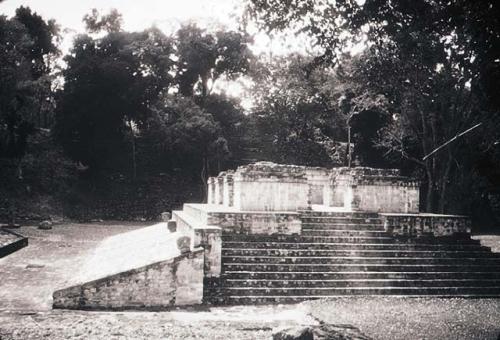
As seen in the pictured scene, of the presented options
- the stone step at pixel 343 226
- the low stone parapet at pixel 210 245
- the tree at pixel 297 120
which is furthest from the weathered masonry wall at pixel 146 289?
the tree at pixel 297 120

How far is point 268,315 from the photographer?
7.90 metres

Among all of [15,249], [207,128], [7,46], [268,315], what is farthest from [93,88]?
[268,315]

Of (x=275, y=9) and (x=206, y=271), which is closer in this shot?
(x=275, y=9)

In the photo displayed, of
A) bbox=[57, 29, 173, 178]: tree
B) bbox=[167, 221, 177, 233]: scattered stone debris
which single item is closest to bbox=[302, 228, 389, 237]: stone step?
bbox=[167, 221, 177, 233]: scattered stone debris

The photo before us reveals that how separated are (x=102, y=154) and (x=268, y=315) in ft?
70.2

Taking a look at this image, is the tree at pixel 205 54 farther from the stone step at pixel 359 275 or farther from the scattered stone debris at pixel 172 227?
the stone step at pixel 359 275

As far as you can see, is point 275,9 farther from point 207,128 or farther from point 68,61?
point 68,61

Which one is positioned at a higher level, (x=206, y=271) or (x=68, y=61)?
(x=68, y=61)

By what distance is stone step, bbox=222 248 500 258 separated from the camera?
9.72 meters

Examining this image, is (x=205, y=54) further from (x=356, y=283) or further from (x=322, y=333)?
(x=322, y=333)

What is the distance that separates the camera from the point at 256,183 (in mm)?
11430

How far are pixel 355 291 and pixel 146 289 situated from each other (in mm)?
4456

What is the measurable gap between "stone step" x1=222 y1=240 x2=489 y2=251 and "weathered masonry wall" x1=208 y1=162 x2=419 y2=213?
158 cm

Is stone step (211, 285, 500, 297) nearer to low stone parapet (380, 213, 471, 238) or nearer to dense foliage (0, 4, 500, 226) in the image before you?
low stone parapet (380, 213, 471, 238)
